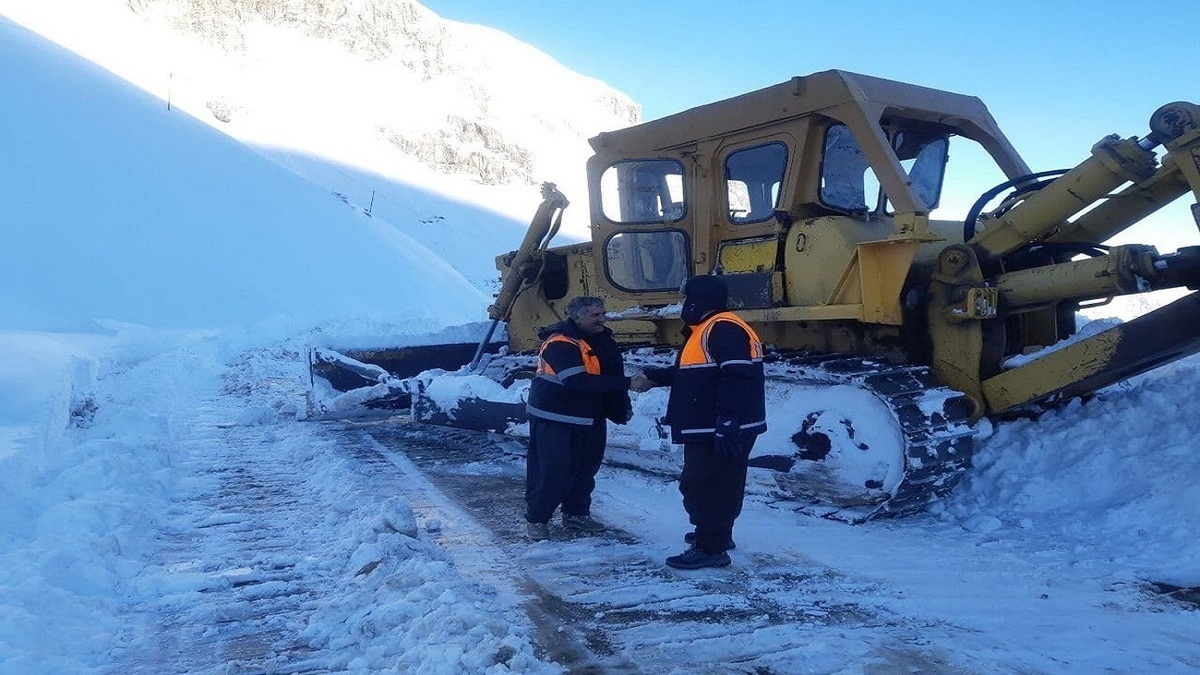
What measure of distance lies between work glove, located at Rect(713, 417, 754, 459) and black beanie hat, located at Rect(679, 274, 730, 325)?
552 millimetres

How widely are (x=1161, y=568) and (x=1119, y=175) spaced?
2038mm

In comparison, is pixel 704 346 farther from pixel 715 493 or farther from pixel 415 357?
pixel 415 357

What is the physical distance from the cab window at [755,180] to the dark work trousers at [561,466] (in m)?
2.03

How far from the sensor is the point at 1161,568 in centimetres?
424

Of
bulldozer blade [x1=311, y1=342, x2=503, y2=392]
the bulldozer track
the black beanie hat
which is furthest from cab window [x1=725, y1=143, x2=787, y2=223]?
bulldozer blade [x1=311, y1=342, x2=503, y2=392]

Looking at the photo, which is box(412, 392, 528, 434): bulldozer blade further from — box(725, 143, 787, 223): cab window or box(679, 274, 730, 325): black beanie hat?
box(679, 274, 730, 325): black beanie hat

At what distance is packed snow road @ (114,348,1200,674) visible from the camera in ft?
11.0

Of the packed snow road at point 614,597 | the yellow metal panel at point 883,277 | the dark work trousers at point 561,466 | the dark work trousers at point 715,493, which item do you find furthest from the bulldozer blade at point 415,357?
the dark work trousers at point 715,493

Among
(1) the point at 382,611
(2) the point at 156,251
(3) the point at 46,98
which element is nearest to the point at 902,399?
(1) the point at 382,611

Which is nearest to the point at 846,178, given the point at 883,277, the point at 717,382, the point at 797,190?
the point at 797,190

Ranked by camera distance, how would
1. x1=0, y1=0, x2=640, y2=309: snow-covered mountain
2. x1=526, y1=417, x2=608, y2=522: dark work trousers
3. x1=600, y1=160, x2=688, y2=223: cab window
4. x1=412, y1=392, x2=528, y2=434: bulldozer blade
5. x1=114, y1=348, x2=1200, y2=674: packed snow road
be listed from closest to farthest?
x1=114, y1=348, x2=1200, y2=674: packed snow road → x1=526, y1=417, x2=608, y2=522: dark work trousers → x1=600, y1=160, x2=688, y2=223: cab window → x1=412, y1=392, x2=528, y2=434: bulldozer blade → x1=0, y1=0, x2=640, y2=309: snow-covered mountain

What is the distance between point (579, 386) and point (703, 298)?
0.98 meters

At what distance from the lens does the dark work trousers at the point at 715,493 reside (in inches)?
175

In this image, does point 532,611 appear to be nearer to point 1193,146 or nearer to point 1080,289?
point 1080,289
